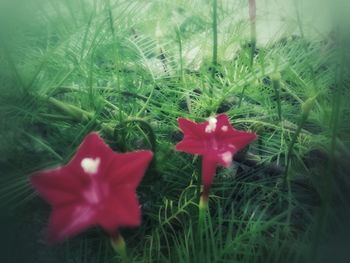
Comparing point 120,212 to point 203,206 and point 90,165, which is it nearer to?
point 90,165

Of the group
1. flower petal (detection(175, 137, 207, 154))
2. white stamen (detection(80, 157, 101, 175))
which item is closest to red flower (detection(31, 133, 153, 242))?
white stamen (detection(80, 157, 101, 175))

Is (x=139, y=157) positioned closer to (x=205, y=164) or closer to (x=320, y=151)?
(x=205, y=164)

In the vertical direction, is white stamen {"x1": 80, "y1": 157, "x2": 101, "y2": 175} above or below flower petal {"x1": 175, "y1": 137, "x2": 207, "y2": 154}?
above

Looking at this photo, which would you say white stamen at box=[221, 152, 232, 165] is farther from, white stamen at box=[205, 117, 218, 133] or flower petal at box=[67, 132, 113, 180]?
flower petal at box=[67, 132, 113, 180]

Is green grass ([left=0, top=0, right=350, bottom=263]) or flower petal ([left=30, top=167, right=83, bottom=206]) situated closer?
flower petal ([left=30, top=167, right=83, bottom=206])

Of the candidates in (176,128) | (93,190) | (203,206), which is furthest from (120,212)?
(176,128)

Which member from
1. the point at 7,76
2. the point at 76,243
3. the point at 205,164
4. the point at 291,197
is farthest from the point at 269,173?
the point at 7,76
